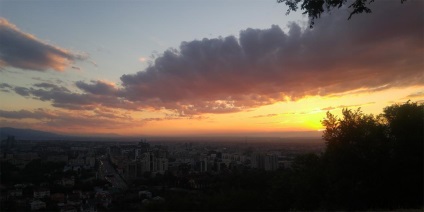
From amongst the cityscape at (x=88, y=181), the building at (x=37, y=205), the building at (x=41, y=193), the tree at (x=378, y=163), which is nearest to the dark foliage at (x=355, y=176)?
the tree at (x=378, y=163)

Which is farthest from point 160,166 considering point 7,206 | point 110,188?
point 7,206

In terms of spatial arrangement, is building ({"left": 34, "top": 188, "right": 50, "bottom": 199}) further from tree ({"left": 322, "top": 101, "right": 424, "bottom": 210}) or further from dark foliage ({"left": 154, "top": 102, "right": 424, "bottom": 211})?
tree ({"left": 322, "top": 101, "right": 424, "bottom": 210})

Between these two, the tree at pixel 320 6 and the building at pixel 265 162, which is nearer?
the tree at pixel 320 6

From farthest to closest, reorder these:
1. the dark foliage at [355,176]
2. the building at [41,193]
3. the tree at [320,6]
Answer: the dark foliage at [355,176] < the building at [41,193] < the tree at [320,6]

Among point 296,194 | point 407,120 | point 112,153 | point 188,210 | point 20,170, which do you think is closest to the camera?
point 188,210

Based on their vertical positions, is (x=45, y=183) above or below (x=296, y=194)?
above

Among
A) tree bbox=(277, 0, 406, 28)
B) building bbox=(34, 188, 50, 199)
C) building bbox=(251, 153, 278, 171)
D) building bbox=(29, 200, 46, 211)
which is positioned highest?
tree bbox=(277, 0, 406, 28)

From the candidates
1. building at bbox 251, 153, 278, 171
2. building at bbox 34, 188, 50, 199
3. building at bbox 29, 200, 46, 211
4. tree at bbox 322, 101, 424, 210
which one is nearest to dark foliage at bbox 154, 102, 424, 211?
tree at bbox 322, 101, 424, 210

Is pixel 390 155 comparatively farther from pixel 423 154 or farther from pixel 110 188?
pixel 110 188

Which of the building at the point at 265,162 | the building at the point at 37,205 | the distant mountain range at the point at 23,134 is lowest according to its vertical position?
the building at the point at 265,162

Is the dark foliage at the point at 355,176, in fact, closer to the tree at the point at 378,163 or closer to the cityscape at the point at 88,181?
the tree at the point at 378,163

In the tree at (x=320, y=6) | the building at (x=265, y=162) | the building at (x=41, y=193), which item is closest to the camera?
the tree at (x=320, y=6)
